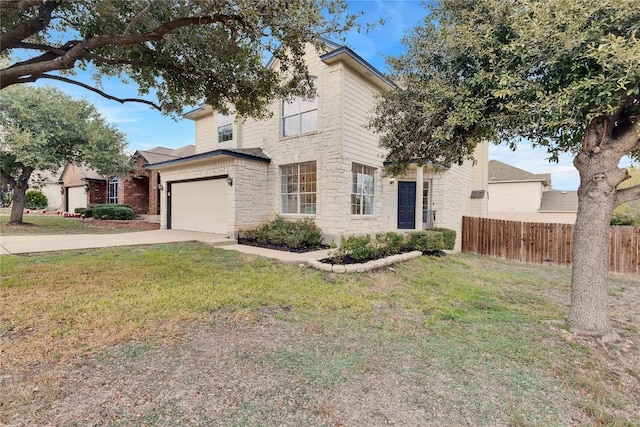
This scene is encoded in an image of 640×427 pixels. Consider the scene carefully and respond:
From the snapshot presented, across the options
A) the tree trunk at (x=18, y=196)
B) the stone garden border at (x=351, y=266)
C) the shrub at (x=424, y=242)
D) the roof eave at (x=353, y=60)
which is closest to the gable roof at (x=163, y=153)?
the tree trunk at (x=18, y=196)

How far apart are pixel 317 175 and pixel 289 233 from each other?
Result: 2289 millimetres

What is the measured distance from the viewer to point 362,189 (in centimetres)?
1135

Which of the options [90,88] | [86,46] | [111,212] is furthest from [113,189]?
[86,46]

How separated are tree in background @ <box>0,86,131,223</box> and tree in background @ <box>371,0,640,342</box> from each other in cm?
1546

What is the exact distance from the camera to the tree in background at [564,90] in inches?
137

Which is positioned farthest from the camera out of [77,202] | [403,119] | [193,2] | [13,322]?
[77,202]

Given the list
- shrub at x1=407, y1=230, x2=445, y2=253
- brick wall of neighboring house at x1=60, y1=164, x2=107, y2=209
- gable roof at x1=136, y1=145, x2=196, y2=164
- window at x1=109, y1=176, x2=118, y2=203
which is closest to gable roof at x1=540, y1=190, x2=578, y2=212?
shrub at x1=407, y1=230, x2=445, y2=253

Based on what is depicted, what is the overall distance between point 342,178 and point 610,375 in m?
7.89

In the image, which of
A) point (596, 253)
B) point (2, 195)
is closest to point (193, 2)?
point (596, 253)

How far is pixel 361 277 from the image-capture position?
6.77 meters

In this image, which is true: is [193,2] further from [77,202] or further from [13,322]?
[77,202]

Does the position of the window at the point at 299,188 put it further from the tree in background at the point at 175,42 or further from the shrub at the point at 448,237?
the shrub at the point at 448,237

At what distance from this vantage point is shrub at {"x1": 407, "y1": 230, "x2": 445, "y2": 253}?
10.4m

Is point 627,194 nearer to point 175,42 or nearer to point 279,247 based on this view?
point 175,42
